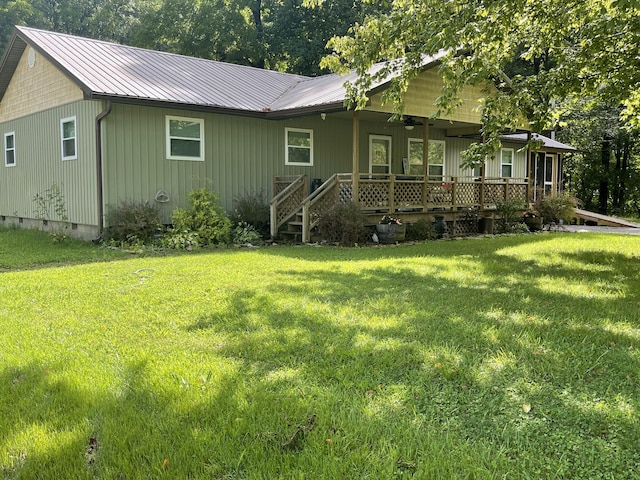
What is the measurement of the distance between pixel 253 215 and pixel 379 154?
5.63 m

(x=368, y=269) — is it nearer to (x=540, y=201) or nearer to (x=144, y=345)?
(x=144, y=345)

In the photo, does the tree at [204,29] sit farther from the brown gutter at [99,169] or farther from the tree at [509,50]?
the tree at [509,50]

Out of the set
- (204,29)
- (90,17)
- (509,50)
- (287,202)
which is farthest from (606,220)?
(90,17)

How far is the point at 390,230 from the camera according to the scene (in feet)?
39.3

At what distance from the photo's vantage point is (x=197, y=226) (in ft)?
38.7

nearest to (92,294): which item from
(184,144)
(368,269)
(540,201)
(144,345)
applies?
(144,345)

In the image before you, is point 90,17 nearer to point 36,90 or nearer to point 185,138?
point 36,90

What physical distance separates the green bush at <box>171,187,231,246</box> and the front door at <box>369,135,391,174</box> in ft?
19.6

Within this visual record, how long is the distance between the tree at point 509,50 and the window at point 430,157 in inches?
351

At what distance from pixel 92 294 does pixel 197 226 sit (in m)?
5.72

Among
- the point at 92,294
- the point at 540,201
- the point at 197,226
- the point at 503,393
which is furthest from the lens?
the point at 540,201

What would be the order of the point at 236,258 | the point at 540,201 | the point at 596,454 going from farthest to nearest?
the point at 540,201 < the point at 236,258 < the point at 596,454

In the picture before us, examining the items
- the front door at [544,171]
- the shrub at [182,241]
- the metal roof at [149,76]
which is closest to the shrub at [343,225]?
the shrub at [182,241]

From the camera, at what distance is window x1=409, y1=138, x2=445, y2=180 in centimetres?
1756
